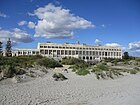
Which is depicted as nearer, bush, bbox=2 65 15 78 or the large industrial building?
bush, bbox=2 65 15 78

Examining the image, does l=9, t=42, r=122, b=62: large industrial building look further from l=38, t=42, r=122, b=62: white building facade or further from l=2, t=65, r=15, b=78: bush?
l=2, t=65, r=15, b=78: bush

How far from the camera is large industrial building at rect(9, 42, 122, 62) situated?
316 ft

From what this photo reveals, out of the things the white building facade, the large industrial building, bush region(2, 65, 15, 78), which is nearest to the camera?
bush region(2, 65, 15, 78)

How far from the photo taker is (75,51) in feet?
338

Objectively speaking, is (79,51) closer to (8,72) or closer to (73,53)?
(73,53)

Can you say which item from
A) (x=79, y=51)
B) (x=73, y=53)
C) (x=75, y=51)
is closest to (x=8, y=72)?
(x=73, y=53)

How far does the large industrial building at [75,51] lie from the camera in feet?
316

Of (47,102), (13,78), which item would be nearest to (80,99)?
(47,102)

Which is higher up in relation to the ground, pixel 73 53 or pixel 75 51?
pixel 75 51

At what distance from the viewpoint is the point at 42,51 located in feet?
317

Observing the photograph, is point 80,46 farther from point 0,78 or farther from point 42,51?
point 0,78

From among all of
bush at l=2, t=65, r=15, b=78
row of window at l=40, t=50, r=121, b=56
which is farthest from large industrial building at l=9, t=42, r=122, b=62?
bush at l=2, t=65, r=15, b=78

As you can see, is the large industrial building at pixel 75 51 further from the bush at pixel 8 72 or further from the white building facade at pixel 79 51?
the bush at pixel 8 72

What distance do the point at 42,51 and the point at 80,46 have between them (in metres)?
20.5
